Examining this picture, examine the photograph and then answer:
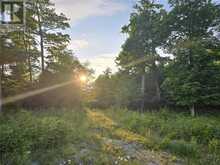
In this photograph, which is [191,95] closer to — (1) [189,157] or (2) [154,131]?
(2) [154,131]

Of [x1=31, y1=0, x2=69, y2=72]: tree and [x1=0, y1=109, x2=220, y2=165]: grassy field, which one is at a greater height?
[x1=31, y1=0, x2=69, y2=72]: tree

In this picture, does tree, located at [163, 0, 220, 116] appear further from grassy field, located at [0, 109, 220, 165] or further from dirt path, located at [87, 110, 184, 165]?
dirt path, located at [87, 110, 184, 165]

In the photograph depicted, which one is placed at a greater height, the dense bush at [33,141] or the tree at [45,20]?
the tree at [45,20]

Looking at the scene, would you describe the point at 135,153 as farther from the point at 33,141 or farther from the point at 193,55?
the point at 193,55

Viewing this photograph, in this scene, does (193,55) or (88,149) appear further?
(193,55)

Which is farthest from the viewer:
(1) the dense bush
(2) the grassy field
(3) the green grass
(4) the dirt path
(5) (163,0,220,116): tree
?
(5) (163,0,220,116): tree

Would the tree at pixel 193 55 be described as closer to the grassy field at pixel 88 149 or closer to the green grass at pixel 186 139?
the green grass at pixel 186 139

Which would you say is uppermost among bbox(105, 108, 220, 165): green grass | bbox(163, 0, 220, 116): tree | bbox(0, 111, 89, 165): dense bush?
bbox(163, 0, 220, 116): tree

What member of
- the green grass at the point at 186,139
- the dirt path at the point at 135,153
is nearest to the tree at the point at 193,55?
the green grass at the point at 186,139

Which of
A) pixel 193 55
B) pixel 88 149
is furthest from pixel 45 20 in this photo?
pixel 88 149

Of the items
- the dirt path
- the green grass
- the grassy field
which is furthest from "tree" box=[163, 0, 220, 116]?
the dirt path

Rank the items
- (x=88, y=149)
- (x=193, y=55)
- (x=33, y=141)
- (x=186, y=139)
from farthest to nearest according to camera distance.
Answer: (x=193, y=55) → (x=186, y=139) → (x=88, y=149) → (x=33, y=141)

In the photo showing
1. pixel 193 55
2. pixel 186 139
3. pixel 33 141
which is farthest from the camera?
pixel 193 55

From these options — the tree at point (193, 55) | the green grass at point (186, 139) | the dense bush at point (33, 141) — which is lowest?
the green grass at point (186, 139)
